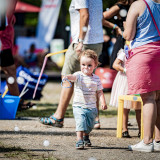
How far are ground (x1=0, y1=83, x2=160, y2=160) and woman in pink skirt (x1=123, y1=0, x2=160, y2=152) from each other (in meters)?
0.31

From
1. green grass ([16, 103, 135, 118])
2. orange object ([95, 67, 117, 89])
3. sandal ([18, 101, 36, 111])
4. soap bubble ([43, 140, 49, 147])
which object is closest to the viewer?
soap bubble ([43, 140, 49, 147])

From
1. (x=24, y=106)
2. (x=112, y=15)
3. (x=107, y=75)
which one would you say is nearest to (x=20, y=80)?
(x=24, y=106)

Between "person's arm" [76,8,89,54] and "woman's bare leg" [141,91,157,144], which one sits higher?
"person's arm" [76,8,89,54]

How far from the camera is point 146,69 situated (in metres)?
4.39

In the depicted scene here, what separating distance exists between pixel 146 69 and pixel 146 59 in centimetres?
10

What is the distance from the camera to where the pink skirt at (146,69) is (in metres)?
4.39

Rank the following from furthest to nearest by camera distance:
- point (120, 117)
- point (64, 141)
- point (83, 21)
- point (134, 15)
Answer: point (83, 21), point (120, 117), point (64, 141), point (134, 15)

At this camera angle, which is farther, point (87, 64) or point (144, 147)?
point (87, 64)

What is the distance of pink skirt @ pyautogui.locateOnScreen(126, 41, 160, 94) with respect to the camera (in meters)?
4.39

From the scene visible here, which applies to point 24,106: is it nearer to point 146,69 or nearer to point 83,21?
point 83,21

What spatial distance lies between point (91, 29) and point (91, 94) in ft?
4.16

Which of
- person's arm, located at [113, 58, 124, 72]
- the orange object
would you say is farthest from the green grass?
the orange object

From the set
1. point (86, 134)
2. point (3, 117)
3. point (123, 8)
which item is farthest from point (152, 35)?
point (3, 117)

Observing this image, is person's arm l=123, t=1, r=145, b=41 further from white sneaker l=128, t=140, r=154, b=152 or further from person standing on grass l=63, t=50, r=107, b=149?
white sneaker l=128, t=140, r=154, b=152
